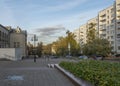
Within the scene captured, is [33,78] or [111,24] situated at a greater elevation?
[111,24]

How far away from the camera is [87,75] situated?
14.4 m

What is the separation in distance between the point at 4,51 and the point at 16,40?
35789 millimetres

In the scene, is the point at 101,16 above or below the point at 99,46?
above

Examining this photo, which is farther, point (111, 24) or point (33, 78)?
point (111, 24)

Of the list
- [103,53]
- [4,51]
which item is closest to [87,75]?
[4,51]

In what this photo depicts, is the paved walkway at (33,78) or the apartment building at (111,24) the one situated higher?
the apartment building at (111,24)

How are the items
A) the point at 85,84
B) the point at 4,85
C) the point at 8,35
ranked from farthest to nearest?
the point at 8,35, the point at 4,85, the point at 85,84

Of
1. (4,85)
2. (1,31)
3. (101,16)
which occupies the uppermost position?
(101,16)

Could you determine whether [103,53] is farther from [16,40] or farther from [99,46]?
[16,40]

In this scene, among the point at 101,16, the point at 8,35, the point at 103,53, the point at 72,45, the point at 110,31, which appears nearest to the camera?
the point at 103,53

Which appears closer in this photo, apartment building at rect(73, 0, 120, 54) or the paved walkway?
the paved walkway

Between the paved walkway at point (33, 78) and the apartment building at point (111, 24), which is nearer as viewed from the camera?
the paved walkway at point (33, 78)

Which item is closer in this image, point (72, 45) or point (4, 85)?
point (4, 85)

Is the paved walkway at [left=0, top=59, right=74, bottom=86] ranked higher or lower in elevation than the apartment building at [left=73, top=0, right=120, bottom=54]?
lower
